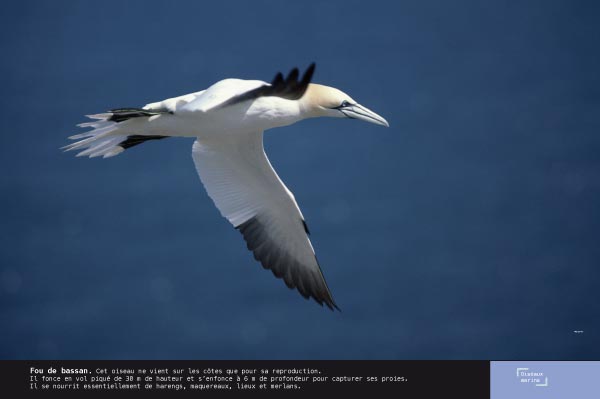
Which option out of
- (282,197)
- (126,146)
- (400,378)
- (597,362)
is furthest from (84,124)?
(597,362)

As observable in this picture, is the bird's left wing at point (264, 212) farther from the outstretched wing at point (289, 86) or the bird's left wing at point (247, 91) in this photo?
the outstretched wing at point (289, 86)

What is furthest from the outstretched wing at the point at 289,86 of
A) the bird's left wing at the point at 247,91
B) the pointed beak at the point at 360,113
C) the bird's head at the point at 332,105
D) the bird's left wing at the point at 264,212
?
the bird's left wing at the point at 264,212

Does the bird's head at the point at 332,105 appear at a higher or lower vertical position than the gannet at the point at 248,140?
higher

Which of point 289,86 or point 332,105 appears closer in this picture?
point 289,86

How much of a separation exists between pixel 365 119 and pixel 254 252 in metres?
2.18

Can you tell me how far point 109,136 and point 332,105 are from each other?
2281mm

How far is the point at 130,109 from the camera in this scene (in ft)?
39.3

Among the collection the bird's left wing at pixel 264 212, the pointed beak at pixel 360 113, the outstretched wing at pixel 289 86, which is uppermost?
the pointed beak at pixel 360 113

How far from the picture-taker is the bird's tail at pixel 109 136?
12141 mm

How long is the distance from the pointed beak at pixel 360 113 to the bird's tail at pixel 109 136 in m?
1.88

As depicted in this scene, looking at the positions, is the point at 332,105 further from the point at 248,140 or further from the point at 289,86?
the point at 289,86

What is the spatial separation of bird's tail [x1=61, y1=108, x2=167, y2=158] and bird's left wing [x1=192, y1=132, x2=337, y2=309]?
994mm

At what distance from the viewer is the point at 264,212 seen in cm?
1391

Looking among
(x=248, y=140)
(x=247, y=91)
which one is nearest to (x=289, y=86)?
(x=247, y=91)
